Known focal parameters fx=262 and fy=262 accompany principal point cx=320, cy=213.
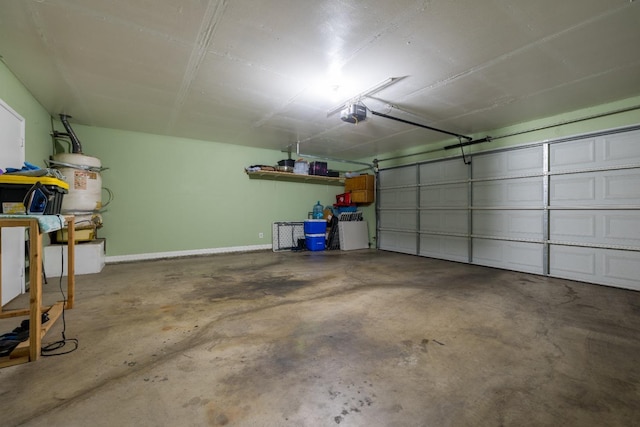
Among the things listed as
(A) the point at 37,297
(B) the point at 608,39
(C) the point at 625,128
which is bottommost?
(A) the point at 37,297

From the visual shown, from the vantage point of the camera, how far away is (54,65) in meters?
2.90

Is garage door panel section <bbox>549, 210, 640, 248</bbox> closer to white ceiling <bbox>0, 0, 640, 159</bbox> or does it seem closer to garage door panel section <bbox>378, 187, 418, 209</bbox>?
white ceiling <bbox>0, 0, 640, 159</bbox>

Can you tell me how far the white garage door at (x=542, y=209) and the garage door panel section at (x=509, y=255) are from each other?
0.6 inches

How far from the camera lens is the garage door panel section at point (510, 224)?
14.7 ft

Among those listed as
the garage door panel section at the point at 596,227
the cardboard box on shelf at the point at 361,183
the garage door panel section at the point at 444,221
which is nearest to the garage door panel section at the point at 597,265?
the garage door panel section at the point at 596,227

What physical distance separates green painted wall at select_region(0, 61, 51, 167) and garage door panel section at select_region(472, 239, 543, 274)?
740cm

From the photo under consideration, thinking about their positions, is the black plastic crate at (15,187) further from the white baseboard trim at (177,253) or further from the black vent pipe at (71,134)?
the white baseboard trim at (177,253)

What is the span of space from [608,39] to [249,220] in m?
6.36

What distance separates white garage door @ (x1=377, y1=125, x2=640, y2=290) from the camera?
3.69 meters

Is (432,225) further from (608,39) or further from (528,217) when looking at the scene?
(608,39)

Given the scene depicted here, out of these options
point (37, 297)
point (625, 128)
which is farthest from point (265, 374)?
point (625, 128)

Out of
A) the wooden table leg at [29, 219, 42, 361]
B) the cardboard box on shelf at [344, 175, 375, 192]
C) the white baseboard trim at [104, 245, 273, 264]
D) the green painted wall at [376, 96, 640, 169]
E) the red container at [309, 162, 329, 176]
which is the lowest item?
the white baseboard trim at [104, 245, 273, 264]

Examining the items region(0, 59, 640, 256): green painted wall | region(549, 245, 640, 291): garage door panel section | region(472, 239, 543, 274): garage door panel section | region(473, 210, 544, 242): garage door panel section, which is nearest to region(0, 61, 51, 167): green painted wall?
region(0, 59, 640, 256): green painted wall

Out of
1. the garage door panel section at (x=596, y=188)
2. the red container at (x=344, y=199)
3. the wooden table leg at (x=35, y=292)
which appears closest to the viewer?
the wooden table leg at (x=35, y=292)
